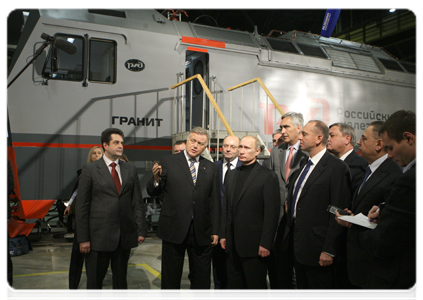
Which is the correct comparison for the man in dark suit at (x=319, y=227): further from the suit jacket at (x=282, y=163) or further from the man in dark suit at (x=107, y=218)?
the man in dark suit at (x=107, y=218)

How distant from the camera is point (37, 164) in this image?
5391 mm

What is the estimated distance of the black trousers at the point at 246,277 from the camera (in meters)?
2.93

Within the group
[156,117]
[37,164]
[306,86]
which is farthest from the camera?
[306,86]

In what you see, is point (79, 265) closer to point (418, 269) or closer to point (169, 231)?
point (169, 231)

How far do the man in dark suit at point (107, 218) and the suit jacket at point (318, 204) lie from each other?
5.10 ft

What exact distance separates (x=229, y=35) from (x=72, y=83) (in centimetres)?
340

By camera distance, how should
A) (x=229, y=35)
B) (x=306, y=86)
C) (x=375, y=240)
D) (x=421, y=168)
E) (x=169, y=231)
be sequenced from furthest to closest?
(x=306, y=86) < (x=229, y=35) < (x=169, y=231) < (x=375, y=240) < (x=421, y=168)

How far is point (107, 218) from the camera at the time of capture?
3143 mm

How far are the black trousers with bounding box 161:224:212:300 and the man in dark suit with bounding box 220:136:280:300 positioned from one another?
273mm

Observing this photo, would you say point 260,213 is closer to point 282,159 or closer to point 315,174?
point 315,174

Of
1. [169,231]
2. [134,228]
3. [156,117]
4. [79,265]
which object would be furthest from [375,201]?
[156,117]

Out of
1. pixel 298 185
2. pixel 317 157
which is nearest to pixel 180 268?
pixel 298 185

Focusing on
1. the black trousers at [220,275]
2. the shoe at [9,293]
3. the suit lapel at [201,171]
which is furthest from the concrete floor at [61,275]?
the suit lapel at [201,171]

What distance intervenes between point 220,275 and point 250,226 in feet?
3.90
